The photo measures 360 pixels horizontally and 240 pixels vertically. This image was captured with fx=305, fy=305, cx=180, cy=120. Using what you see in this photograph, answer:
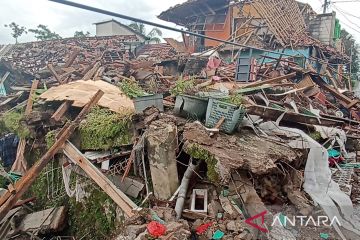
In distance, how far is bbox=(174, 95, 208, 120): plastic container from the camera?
5.44 metres

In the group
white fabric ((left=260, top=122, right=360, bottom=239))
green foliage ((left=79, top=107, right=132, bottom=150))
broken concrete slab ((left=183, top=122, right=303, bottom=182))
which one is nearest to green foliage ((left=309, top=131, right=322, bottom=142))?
white fabric ((left=260, top=122, right=360, bottom=239))

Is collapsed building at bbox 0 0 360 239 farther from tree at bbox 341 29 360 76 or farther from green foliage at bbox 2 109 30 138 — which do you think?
tree at bbox 341 29 360 76

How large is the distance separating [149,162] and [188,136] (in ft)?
2.43

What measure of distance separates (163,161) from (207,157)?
70cm

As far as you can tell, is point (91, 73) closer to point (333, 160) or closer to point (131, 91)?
point (131, 91)

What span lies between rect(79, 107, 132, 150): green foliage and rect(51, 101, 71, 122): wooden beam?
2.36 ft

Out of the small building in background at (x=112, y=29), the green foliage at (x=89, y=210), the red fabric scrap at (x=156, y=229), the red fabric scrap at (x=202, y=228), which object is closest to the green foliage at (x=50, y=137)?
the green foliage at (x=89, y=210)

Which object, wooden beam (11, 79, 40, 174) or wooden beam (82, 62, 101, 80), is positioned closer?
wooden beam (11, 79, 40, 174)

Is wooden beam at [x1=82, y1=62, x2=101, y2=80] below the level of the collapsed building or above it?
above

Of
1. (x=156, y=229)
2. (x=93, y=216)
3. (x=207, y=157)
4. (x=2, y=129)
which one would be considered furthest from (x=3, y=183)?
(x=207, y=157)

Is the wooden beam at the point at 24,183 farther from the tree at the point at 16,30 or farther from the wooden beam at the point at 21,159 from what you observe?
the tree at the point at 16,30

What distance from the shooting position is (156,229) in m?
3.52

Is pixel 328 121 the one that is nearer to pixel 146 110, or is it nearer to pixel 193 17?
pixel 146 110

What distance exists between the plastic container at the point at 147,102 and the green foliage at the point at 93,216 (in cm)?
161
